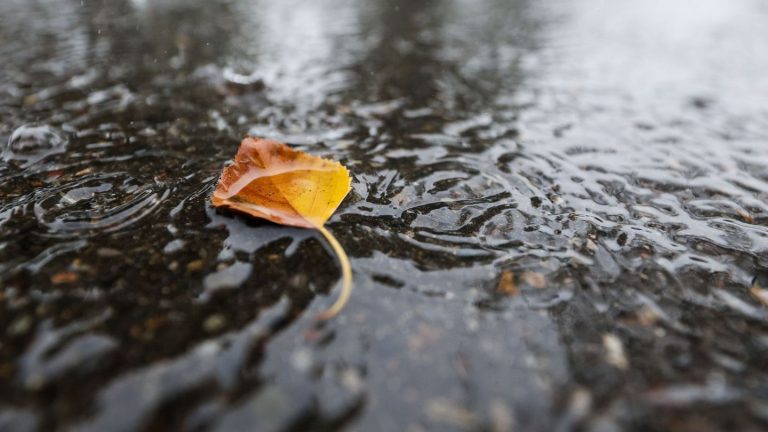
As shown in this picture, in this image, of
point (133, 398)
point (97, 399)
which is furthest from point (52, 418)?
point (133, 398)

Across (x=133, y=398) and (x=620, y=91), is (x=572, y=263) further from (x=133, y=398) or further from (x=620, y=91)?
(x=620, y=91)

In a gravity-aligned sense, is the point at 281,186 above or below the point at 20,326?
above

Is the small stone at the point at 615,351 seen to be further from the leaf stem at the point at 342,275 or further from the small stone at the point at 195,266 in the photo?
the small stone at the point at 195,266

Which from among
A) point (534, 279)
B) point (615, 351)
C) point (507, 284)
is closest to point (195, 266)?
point (507, 284)

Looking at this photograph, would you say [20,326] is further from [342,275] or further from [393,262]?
[393,262]

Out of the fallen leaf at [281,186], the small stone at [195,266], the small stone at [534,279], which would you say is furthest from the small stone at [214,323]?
the small stone at [534,279]

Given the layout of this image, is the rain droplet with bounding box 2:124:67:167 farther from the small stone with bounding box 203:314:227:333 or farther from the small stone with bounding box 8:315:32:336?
the small stone with bounding box 203:314:227:333

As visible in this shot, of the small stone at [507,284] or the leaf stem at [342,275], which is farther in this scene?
the small stone at [507,284]
